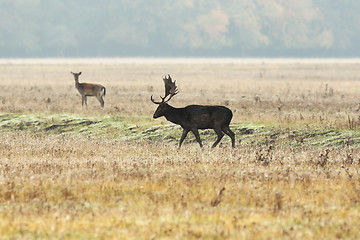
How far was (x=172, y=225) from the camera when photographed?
971 centimetres

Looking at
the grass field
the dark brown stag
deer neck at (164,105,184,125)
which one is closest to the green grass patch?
the grass field

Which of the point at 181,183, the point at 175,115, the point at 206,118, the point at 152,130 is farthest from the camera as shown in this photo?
the point at 152,130

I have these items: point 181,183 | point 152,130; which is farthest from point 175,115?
point 181,183

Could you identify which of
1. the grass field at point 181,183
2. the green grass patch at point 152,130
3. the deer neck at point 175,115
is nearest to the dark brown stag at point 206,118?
the deer neck at point 175,115

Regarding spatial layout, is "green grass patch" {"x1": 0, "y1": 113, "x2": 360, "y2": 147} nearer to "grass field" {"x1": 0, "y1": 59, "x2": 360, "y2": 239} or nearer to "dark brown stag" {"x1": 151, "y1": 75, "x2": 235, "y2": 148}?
"grass field" {"x1": 0, "y1": 59, "x2": 360, "y2": 239}

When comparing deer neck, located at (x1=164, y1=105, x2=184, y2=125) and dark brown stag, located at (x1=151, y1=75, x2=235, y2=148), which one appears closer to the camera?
dark brown stag, located at (x1=151, y1=75, x2=235, y2=148)

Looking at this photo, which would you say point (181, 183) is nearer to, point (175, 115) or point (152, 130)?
point (175, 115)

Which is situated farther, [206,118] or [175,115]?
[175,115]

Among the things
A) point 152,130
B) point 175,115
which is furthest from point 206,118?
point 152,130

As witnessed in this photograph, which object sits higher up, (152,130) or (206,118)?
(206,118)

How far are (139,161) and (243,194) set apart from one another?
12.5 feet

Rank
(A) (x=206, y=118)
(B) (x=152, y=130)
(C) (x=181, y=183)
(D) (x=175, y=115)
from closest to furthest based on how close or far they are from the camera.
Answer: (C) (x=181, y=183), (A) (x=206, y=118), (D) (x=175, y=115), (B) (x=152, y=130)

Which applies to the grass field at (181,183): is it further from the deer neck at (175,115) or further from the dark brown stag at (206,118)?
the deer neck at (175,115)

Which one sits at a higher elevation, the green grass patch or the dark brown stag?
the dark brown stag
